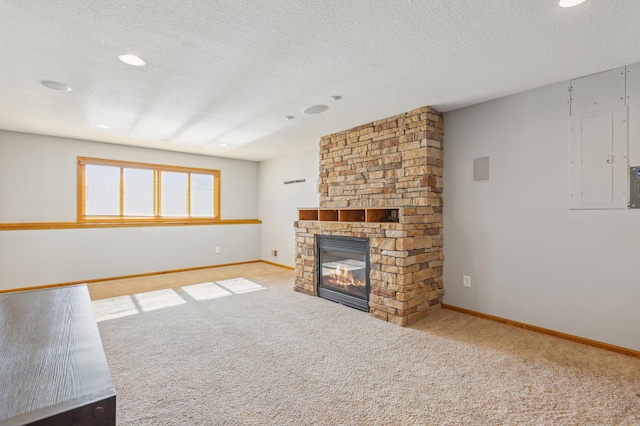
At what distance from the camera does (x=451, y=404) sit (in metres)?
1.87

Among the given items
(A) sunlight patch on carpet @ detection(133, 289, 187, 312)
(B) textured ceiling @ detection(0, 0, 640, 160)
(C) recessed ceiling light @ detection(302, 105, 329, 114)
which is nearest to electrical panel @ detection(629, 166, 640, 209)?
(B) textured ceiling @ detection(0, 0, 640, 160)

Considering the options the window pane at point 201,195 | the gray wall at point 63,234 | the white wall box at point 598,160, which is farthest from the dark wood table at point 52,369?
the window pane at point 201,195

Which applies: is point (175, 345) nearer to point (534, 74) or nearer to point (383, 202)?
point (383, 202)

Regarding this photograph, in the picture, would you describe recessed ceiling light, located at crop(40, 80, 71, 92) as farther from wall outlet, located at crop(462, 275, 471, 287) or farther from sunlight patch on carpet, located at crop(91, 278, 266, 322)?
wall outlet, located at crop(462, 275, 471, 287)

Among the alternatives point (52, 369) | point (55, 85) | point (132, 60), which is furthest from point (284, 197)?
point (52, 369)

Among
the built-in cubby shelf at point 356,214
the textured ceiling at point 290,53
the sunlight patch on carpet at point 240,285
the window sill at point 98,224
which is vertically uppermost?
the textured ceiling at point 290,53

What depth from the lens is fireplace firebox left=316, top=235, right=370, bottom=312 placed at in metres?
3.65

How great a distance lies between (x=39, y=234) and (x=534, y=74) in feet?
21.2

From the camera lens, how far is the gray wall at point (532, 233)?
8.45 ft

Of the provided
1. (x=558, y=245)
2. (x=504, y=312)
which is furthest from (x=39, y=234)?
(x=558, y=245)

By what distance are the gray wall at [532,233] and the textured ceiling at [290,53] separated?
13.4 inches

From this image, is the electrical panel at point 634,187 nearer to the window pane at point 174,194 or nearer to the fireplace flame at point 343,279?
the fireplace flame at point 343,279

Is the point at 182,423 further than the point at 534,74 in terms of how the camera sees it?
No

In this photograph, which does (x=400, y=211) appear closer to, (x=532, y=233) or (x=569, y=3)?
(x=532, y=233)
